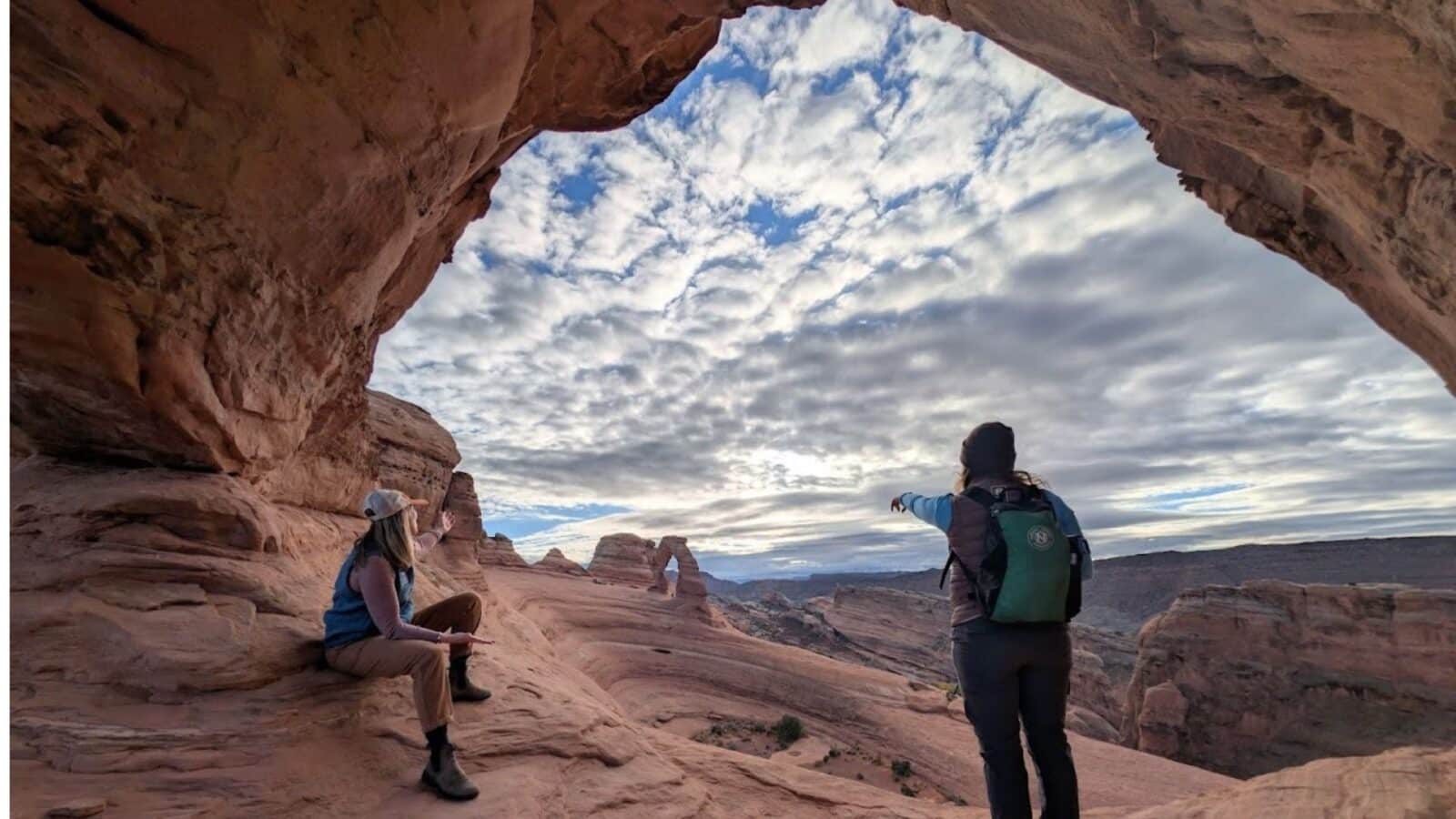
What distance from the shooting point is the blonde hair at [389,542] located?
177 inches

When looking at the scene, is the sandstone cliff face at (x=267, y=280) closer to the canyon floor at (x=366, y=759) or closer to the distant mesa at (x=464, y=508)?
the canyon floor at (x=366, y=759)

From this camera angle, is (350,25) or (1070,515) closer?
(1070,515)

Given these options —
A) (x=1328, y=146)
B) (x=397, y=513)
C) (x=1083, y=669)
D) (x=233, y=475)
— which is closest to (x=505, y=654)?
(x=233, y=475)

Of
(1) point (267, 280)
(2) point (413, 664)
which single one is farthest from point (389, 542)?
(1) point (267, 280)

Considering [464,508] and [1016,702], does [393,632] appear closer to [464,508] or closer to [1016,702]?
[1016,702]

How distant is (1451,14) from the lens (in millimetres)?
2832

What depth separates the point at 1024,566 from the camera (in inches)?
145

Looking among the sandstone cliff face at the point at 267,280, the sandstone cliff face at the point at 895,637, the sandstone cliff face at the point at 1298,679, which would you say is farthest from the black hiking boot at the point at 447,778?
the sandstone cliff face at the point at 1298,679

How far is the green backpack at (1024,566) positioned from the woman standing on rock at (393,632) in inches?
131

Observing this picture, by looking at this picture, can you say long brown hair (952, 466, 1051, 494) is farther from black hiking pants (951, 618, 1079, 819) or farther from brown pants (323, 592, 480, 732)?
brown pants (323, 592, 480, 732)

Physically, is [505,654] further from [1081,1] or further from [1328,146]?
[1328,146]

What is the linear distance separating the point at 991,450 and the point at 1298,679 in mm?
37677

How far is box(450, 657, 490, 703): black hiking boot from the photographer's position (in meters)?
5.57

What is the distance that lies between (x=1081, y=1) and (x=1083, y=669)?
156 ft
